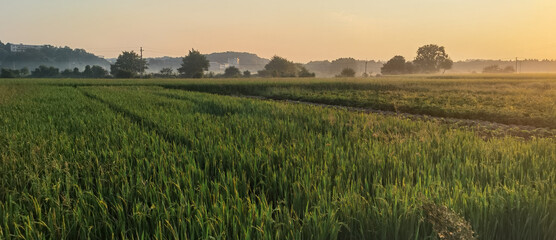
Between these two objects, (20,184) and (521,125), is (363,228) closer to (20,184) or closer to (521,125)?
(20,184)

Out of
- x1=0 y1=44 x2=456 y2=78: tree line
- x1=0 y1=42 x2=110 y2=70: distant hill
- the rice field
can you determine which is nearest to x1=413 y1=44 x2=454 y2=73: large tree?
x1=0 y1=44 x2=456 y2=78: tree line

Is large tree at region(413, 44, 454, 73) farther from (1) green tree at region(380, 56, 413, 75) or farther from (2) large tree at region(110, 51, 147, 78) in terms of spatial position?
(2) large tree at region(110, 51, 147, 78)

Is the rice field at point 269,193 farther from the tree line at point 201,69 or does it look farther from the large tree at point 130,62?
the large tree at point 130,62

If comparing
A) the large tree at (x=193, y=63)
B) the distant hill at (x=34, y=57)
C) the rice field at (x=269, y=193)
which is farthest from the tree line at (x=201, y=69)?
the distant hill at (x=34, y=57)

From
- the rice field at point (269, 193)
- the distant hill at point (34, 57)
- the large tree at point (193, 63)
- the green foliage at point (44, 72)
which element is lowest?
the rice field at point (269, 193)

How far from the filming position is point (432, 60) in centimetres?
11900

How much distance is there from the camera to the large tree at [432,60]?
119 meters

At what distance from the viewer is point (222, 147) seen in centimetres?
404

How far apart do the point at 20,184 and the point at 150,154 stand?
4.37 ft

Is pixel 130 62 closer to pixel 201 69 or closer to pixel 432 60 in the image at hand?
pixel 201 69

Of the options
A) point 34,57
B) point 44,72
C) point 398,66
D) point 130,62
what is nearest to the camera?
point 44,72

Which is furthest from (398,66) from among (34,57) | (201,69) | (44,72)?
(34,57)

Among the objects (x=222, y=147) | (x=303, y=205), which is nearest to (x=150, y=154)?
(x=222, y=147)

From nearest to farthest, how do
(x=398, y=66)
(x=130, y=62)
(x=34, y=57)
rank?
1. (x=130, y=62)
2. (x=398, y=66)
3. (x=34, y=57)
